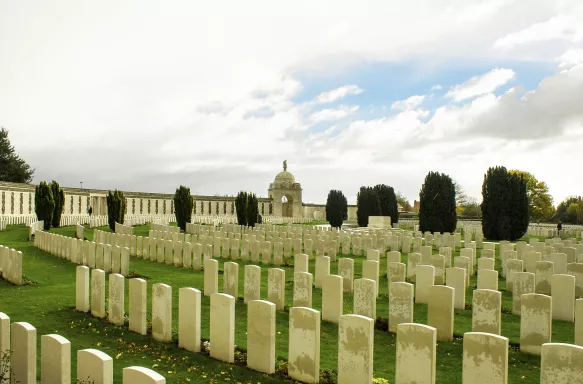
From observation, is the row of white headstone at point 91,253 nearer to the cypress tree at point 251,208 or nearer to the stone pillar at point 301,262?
the stone pillar at point 301,262

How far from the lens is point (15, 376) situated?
4.87m

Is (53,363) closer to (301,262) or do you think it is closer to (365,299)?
(365,299)

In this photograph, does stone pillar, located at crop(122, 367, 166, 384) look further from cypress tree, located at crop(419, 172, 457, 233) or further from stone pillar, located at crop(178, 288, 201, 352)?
cypress tree, located at crop(419, 172, 457, 233)

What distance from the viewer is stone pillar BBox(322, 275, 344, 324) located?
26.6 ft

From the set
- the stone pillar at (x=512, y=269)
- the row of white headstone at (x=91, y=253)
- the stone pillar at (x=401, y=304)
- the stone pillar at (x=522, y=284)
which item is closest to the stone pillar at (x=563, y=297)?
the stone pillar at (x=522, y=284)

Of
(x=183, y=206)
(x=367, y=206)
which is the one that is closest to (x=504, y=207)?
(x=367, y=206)

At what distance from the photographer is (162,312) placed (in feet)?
23.4

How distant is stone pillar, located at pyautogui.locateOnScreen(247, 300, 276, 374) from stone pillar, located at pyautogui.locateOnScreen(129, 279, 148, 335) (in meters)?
2.21

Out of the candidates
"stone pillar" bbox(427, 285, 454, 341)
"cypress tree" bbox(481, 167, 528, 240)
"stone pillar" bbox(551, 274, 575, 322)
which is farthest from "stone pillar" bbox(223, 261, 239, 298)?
"cypress tree" bbox(481, 167, 528, 240)

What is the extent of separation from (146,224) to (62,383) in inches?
1268

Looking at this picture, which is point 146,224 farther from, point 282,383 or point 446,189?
point 282,383

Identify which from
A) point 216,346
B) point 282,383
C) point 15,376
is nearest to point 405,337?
point 282,383

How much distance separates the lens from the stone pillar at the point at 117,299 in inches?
311

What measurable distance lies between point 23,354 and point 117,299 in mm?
3320
